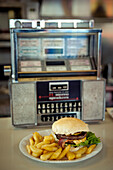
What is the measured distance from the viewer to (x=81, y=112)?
194 centimetres

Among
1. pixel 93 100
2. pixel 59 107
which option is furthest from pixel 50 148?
pixel 93 100

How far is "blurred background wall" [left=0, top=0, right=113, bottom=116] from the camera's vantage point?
374 centimetres

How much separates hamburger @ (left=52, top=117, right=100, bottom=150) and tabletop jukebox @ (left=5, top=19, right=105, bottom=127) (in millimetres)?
420

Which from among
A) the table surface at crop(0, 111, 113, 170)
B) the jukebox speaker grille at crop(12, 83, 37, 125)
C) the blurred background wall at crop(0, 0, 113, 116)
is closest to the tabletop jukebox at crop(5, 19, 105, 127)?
the jukebox speaker grille at crop(12, 83, 37, 125)

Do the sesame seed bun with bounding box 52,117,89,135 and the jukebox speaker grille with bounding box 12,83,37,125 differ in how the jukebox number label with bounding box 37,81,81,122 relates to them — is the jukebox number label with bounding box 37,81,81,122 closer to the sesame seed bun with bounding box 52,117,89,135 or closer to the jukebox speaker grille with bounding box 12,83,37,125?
the jukebox speaker grille with bounding box 12,83,37,125

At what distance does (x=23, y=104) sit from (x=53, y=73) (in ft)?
1.12

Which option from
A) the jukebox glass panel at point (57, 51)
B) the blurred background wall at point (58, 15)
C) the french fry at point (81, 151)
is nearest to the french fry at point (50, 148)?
the french fry at point (81, 151)

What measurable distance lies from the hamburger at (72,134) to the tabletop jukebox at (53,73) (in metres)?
0.42

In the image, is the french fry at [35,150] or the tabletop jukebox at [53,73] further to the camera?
the tabletop jukebox at [53,73]

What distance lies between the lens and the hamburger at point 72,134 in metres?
1.42

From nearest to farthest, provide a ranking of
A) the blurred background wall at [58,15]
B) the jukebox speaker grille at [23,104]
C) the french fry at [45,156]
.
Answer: the french fry at [45,156]
the jukebox speaker grille at [23,104]
the blurred background wall at [58,15]

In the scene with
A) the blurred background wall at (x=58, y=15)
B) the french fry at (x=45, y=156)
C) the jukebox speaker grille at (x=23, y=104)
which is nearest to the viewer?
the french fry at (x=45, y=156)

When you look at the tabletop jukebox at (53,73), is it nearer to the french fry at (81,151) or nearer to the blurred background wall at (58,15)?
the french fry at (81,151)

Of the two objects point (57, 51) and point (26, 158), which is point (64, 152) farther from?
point (57, 51)
